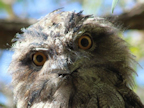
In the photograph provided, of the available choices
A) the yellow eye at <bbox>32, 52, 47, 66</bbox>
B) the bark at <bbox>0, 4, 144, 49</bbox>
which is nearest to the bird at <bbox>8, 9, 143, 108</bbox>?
the yellow eye at <bbox>32, 52, 47, 66</bbox>

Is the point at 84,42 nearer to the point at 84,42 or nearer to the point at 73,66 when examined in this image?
the point at 84,42

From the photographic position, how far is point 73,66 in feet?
6.61

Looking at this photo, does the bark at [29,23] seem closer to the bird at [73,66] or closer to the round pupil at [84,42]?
the bird at [73,66]

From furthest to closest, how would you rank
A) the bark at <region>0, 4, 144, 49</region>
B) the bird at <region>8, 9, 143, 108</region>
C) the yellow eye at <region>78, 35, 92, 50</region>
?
the bark at <region>0, 4, 144, 49</region>, the yellow eye at <region>78, 35, 92, 50</region>, the bird at <region>8, 9, 143, 108</region>

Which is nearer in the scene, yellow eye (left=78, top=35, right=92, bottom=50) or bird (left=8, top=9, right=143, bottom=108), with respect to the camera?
bird (left=8, top=9, right=143, bottom=108)

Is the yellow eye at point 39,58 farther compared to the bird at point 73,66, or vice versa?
the yellow eye at point 39,58

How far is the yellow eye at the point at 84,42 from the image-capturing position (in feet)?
7.35

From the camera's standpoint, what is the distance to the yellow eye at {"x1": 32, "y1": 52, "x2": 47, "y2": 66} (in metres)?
2.28

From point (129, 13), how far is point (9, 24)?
200cm

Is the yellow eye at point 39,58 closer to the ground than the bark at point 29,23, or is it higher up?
closer to the ground

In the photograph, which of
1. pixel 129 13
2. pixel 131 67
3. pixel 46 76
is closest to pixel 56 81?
pixel 46 76

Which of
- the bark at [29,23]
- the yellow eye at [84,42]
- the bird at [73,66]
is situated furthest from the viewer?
the bark at [29,23]

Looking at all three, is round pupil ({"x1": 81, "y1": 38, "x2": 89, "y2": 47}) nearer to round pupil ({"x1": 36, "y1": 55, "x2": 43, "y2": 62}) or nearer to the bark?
round pupil ({"x1": 36, "y1": 55, "x2": 43, "y2": 62})

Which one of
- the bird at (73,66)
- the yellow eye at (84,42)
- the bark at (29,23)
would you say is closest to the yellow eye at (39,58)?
the bird at (73,66)
